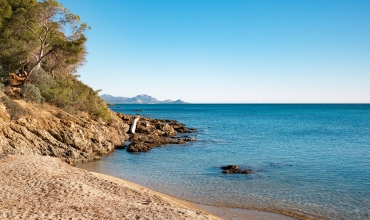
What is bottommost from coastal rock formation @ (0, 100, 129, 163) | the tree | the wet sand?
the wet sand

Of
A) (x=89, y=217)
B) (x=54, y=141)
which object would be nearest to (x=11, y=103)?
(x=54, y=141)

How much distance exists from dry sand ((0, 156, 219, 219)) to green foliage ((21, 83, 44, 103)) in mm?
10016

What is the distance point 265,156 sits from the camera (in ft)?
96.2

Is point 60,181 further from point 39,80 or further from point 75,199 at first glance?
point 39,80

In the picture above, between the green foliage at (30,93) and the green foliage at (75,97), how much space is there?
1873 mm

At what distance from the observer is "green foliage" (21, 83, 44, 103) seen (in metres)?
25.8

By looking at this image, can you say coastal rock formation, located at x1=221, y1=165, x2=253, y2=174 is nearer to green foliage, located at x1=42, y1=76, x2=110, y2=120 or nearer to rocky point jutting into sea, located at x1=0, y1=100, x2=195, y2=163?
rocky point jutting into sea, located at x1=0, y1=100, x2=195, y2=163

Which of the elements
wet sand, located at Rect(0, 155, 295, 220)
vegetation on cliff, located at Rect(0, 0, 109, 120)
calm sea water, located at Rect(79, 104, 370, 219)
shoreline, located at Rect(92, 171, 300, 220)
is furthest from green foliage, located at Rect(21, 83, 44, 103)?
shoreline, located at Rect(92, 171, 300, 220)

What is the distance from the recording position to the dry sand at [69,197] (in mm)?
10711

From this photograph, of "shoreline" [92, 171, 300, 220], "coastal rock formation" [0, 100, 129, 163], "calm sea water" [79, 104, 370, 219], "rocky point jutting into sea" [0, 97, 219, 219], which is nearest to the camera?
"rocky point jutting into sea" [0, 97, 219, 219]

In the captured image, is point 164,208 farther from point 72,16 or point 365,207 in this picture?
point 72,16

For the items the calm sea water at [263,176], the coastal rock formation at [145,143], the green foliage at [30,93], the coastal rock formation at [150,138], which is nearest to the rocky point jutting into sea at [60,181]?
the green foliage at [30,93]

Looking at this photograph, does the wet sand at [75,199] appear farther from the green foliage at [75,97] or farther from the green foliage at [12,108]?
the green foliage at [75,97]

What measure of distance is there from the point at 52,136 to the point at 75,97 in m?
8.84
